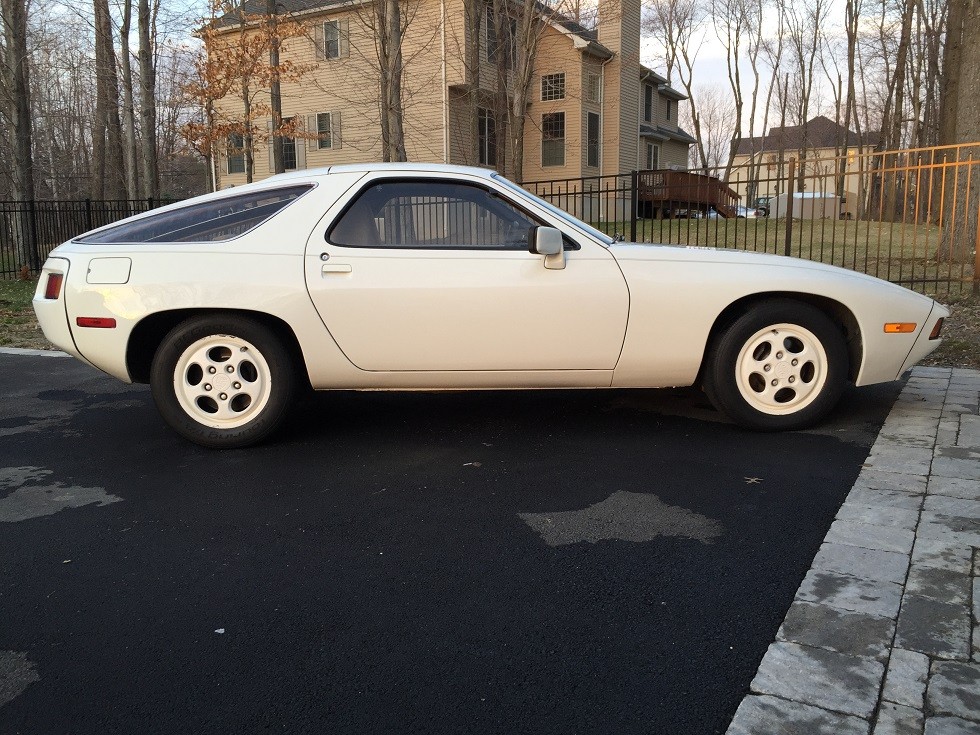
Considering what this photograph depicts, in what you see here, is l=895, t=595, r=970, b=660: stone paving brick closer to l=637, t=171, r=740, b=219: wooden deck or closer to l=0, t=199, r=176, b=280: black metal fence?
l=637, t=171, r=740, b=219: wooden deck

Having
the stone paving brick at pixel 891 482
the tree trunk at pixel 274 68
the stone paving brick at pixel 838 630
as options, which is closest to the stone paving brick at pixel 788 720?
the stone paving brick at pixel 838 630

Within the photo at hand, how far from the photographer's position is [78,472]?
4.28m

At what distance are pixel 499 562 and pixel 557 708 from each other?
945 millimetres

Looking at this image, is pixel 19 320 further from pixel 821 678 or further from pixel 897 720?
pixel 897 720

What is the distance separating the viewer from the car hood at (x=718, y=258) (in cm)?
457

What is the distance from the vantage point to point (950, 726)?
78.7 inches

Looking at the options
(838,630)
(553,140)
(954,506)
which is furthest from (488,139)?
(838,630)

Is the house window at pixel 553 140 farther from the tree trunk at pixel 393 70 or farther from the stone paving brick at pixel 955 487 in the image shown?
the stone paving brick at pixel 955 487

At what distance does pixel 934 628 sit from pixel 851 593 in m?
0.29

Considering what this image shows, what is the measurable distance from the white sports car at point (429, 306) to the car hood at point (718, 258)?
12 millimetres

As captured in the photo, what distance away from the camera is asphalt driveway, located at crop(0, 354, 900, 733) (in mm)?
2203

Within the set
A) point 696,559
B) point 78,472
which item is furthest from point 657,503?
point 78,472

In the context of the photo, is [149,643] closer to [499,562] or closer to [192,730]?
[192,730]

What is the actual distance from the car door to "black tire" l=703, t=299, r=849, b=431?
66 cm
